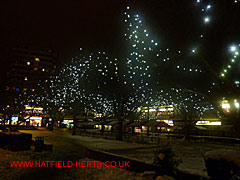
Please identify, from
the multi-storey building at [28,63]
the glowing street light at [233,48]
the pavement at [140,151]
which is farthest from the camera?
the multi-storey building at [28,63]

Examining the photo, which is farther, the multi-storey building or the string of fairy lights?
the multi-storey building

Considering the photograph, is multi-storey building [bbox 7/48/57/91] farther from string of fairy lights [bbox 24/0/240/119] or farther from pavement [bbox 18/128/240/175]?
pavement [bbox 18/128/240/175]

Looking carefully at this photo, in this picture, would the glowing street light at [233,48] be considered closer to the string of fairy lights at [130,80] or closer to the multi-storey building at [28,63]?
the string of fairy lights at [130,80]

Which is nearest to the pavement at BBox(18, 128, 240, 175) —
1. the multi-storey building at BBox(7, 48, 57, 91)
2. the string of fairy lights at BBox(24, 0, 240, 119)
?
the string of fairy lights at BBox(24, 0, 240, 119)

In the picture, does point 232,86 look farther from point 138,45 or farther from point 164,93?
point 164,93

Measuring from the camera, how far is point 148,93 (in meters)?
25.5

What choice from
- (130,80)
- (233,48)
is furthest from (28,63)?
(233,48)

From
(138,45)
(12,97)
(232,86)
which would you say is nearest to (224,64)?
(232,86)

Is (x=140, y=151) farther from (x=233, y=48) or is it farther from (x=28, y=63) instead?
(x=28, y=63)

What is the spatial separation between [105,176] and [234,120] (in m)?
5.26

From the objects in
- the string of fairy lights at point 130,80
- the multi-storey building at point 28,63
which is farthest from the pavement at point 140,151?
the multi-storey building at point 28,63

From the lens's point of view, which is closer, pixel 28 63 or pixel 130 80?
pixel 130 80

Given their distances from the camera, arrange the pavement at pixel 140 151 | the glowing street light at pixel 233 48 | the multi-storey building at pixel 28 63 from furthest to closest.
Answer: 1. the multi-storey building at pixel 28 63
2. the pavement at pixel 140 151
3. the glowing street light at pixel 233 48

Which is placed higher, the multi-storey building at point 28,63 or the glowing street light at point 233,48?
the multi-storey building at point 28,63
